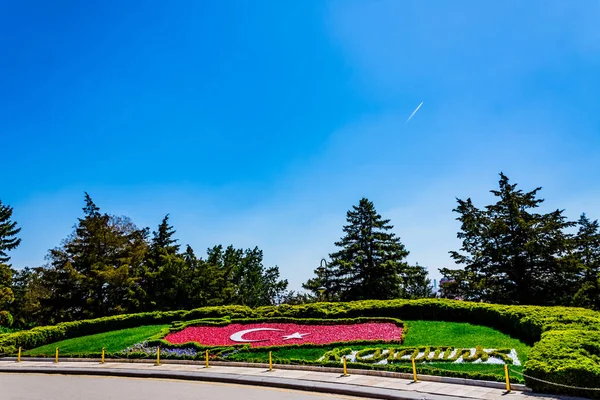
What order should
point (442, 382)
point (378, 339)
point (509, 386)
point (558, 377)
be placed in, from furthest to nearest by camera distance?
1. point (378, 339)
2. point (442, 382)
3. point (509, 386)
4. point (558, 377)

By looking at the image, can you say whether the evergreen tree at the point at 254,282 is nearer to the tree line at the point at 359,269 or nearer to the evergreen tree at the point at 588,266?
the tree line at the point at 359,269

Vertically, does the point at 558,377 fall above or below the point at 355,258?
below

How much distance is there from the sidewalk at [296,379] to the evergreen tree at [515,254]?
78.7 feet

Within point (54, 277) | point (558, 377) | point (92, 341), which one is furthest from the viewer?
point (54, 277)

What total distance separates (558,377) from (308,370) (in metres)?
8.39

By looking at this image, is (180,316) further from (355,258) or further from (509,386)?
(509,386)

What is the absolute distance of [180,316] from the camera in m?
30.1

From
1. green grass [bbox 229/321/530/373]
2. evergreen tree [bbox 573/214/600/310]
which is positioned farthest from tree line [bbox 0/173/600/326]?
green grass [bbox 229/321/530/373]

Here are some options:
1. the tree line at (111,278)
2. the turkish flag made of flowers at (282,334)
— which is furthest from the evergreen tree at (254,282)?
the turkish flag made of flowers at (282,334)

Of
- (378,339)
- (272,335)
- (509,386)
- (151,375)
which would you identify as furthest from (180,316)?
(509,386)

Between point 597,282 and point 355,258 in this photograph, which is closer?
point 597,282

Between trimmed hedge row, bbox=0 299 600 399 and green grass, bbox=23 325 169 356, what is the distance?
1237 millimetres

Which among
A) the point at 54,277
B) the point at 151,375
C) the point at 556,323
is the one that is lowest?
the point at 151,375

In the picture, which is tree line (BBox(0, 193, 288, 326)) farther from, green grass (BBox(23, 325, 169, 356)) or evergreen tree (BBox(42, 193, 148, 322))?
green grass (BBox(23, 325, 169, 356))
